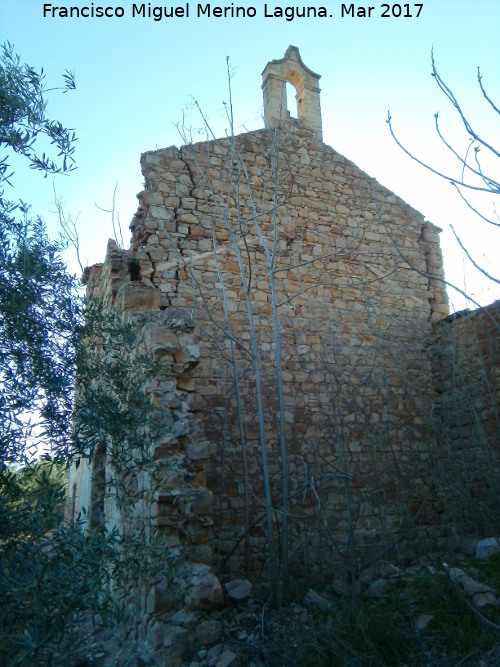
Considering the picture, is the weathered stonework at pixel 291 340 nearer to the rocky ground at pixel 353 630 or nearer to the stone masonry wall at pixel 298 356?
the stone masonry wall at pixel 298 356

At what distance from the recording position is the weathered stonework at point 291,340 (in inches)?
236

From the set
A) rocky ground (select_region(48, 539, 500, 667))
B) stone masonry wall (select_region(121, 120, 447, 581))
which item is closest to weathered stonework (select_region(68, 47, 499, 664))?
stone masonry wall (select_region(121, 120, 447, 581))

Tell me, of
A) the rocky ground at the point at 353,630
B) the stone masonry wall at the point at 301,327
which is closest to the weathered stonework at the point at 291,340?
the stone masonry wall at the point at 301,327

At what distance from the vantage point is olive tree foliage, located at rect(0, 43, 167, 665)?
3072 mm

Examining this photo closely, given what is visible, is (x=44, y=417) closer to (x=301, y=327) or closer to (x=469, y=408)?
(x=301, y=327)

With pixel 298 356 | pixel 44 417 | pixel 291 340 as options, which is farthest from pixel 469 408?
pixel 44 417

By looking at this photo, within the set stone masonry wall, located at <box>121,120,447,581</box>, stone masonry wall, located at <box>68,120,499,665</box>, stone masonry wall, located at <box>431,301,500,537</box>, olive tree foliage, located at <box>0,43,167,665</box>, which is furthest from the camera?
stone masonry wall, located at <box>431,301,500,537</box>

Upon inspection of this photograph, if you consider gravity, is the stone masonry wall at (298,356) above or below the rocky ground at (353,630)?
above

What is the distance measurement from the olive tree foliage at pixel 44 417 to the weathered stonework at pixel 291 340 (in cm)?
90

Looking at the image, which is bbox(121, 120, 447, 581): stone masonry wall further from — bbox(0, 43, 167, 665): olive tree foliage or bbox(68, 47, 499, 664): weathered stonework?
bbox(0, 43, 167, 665): olive tree foliage

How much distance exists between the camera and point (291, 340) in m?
7.42

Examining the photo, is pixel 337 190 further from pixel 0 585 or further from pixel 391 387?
pixel 0 585

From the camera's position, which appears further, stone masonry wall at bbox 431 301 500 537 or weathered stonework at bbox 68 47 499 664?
stone masonry wall at bbox 431 301 500 537

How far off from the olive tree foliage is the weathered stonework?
896 mm
